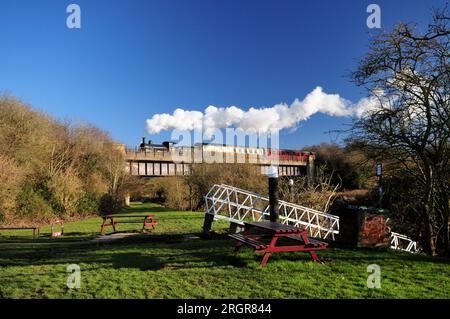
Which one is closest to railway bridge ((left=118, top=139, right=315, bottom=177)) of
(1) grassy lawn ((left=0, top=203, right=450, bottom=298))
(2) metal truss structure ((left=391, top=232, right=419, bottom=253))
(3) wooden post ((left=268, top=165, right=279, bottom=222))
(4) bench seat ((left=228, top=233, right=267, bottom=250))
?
(2) metal truss structure ((left=391, top=232, right=419, bottom=253))

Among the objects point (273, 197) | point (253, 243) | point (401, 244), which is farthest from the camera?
point (401, 244)

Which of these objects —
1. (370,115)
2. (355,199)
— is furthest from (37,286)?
(355,199)

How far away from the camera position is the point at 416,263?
309 inches

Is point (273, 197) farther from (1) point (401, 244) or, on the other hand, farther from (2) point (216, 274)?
(1) point (401, 244)

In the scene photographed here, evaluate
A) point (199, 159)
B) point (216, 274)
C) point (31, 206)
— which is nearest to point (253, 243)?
point (216, 274)

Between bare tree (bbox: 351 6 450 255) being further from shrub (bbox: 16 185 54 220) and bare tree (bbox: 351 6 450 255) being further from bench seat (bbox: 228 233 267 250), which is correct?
shrub (bbox: 16 185 54 220)

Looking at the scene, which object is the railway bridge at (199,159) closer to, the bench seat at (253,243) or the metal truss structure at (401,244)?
the metal truss structure at (401,244)

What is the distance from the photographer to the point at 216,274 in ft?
22.1

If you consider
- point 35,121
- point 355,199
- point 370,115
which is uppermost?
point 35,121

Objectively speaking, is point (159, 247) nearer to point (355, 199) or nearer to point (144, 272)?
point (144, 272)

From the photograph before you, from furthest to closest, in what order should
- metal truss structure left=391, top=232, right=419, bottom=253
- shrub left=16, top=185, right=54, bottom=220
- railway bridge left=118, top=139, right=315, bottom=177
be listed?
1. railway bridge left=118, top=139, right=315, bottom=177
2. shrub left=16, top=185, right=54, bottom=220
3. metal truss structure left=391, top=232, right=419, bottom=253

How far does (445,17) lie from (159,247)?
1005 centimetres

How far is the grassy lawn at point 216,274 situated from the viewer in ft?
18.6

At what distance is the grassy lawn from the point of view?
18.6 feet
